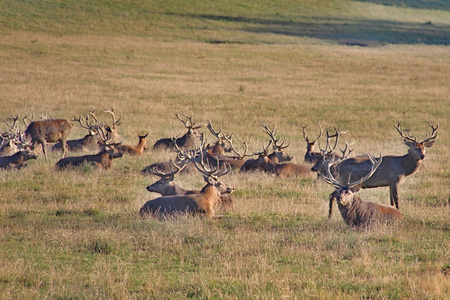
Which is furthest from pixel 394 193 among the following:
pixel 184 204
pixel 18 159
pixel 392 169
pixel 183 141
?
pixel 18 159

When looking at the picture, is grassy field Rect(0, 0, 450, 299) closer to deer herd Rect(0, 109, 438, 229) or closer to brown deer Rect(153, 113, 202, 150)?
deer herd Rect(0, 109, 438, 229)

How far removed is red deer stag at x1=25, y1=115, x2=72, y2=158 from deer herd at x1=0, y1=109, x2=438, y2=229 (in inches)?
1.0

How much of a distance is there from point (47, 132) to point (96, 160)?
9.55 feet

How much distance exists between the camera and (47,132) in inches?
652

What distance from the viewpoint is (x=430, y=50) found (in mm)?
55125

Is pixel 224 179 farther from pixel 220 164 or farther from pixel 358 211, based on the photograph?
pixel 358 211

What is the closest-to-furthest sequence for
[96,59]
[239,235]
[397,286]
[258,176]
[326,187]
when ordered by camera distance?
[397,286]
[239,235]
[326,187]
[258,176]
[96,59]

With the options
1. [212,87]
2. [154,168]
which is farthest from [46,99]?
[154,168]

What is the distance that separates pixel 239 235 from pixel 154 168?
5104 mm

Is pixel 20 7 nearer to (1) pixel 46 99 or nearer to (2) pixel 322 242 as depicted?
(1) pixel 46 99

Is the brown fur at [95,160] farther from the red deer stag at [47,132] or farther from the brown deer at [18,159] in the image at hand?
the red deer stag at [47,132]

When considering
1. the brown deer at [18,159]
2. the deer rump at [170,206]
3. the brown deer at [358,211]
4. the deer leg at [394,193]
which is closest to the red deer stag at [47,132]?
the brown deer at [18,159]

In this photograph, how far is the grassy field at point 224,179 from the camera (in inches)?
261

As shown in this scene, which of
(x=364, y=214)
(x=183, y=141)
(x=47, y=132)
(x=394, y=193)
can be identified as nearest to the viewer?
(x=364, y=214)
